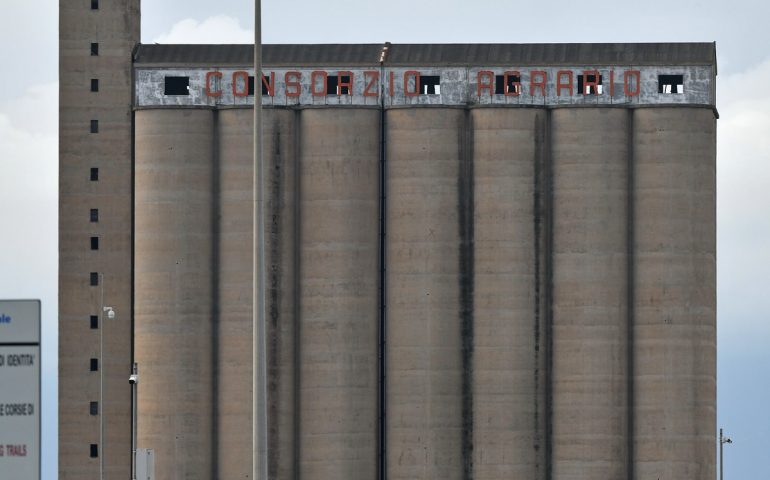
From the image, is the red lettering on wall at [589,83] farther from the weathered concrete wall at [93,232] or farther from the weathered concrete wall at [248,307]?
the weathered concrete wall at [93,232]

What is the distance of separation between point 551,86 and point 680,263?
1450cm

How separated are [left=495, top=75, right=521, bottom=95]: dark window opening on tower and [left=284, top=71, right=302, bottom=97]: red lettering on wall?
13.1 meters

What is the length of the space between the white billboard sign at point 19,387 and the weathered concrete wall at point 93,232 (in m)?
93.6

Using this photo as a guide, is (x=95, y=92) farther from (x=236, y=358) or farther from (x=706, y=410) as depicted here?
(x=706, y=410)

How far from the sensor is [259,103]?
58375 millimetres

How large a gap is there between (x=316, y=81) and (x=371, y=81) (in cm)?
366

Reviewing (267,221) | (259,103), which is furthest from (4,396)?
(267,221)

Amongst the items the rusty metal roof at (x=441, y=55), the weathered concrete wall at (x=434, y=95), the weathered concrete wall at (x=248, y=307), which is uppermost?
the rusty metal roof at (x=441, y=55)

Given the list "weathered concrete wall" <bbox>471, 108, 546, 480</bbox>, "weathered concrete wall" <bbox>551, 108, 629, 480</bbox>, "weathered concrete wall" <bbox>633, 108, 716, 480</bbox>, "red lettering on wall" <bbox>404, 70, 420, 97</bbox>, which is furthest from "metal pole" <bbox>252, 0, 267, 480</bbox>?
"weathered concrete wall" <bbox>633, 108, 716, 480</bbox>

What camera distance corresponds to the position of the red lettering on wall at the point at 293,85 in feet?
423

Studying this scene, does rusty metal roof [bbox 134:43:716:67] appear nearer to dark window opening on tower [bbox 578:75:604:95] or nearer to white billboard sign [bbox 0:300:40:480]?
dark window opening on tower [bbox 578:75:604:95]

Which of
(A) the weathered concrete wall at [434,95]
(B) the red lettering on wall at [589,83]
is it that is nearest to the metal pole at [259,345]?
(A) the weathered concrete wall at [434,95]

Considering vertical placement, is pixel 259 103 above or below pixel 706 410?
above

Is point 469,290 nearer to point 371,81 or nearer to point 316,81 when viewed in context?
point 371,81
